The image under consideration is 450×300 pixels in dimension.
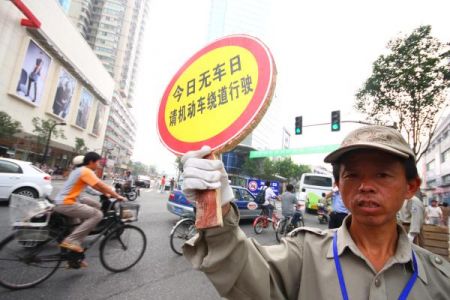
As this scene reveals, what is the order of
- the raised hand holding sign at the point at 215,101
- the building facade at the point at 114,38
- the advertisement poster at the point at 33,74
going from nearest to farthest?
1. the raised hand holding sign at the point at 215,101
2. the advertisement poster at the point at 33,74
3. the building facade at the point at 114,38

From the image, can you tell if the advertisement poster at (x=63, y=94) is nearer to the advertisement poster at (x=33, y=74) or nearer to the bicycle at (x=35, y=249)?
the advertisement poster at (x=33, y=74)

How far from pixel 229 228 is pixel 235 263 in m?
0.13

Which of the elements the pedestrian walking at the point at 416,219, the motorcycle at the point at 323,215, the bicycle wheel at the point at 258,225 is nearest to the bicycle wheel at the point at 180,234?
the bicycle wheel at the point at 258,225

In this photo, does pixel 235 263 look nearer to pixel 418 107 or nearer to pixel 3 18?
pixel 418 107

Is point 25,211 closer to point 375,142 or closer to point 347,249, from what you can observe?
point 347,249

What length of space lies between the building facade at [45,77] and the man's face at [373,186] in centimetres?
2606

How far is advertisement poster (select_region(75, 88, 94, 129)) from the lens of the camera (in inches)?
1415

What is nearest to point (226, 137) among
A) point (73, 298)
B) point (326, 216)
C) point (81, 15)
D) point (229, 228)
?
point (229, 228)

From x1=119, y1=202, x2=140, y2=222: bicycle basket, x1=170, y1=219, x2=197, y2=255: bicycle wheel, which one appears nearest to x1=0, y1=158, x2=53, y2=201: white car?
x1=170, y1=219, x2=197, y2=255: bicycle wheel

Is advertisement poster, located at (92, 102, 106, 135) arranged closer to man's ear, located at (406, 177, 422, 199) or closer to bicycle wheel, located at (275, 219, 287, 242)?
bicycle wheel, located at (275, 219, 287, 242)

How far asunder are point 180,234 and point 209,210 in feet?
15.4

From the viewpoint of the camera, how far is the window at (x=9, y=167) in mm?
7453

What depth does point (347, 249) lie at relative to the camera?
3.53 feet

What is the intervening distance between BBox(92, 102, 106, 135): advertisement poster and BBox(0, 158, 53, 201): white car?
3724 cm
